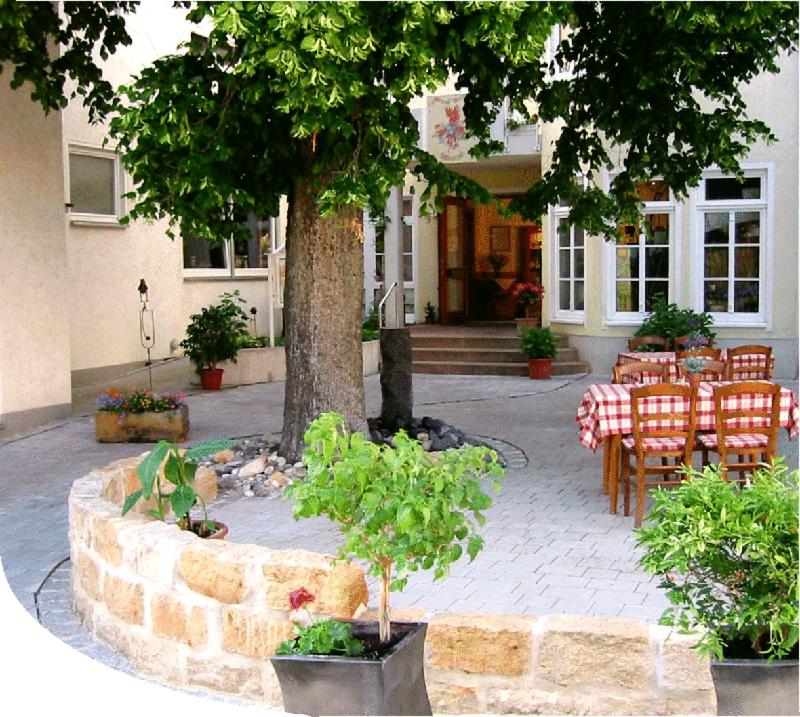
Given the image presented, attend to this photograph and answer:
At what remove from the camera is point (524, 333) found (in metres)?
17.4

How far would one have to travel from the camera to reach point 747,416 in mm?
7812

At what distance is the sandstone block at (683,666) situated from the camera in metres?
4.57

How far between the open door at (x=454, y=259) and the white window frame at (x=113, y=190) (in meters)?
8.00

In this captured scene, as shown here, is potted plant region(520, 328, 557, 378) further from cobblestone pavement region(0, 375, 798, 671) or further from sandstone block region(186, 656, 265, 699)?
sandstone block region(186, 656, 265, 699)

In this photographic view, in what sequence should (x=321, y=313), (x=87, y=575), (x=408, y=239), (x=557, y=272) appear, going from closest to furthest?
(x=87, y=575) → (x=321, y=313) → (x=557, y=272) → (x=408, y=239)

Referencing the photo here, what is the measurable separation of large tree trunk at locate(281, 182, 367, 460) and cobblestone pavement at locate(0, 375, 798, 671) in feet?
3.91

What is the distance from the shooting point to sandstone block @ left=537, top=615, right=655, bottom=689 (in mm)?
4609

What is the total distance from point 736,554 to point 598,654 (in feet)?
3.39

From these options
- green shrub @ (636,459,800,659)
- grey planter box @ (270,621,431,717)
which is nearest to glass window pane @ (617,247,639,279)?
green shrub @ (636,459,800,659)

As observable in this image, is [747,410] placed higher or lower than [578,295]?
lower

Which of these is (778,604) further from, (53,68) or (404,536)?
(53,68)

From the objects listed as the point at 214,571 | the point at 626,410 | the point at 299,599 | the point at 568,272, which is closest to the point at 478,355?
the point at 568,272

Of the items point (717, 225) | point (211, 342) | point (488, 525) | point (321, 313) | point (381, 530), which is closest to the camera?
point (381, 530)

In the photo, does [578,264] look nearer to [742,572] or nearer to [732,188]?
[732,188]
